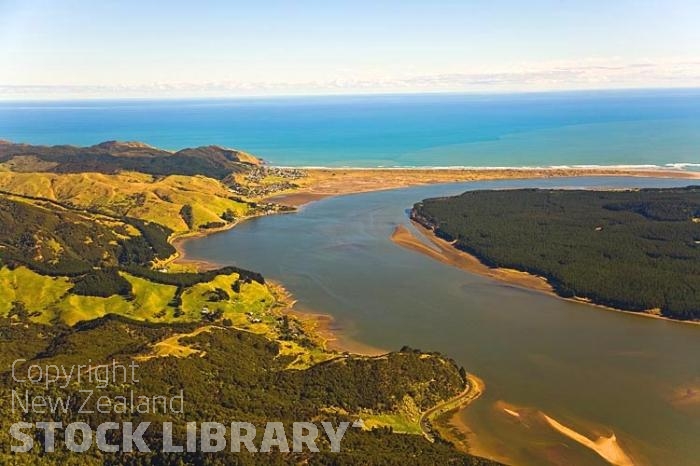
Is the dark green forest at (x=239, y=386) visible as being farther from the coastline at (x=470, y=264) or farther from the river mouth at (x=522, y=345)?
the coastline at (x=470, y=264)

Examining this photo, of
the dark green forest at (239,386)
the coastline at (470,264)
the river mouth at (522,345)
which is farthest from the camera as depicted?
the coastline at (470,264)

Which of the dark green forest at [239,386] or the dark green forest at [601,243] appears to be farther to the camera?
the dark green forest at [601,243]

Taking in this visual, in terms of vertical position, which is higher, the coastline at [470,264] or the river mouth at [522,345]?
the coastline at [470,264]

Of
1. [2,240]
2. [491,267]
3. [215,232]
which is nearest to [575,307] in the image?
[491,267]

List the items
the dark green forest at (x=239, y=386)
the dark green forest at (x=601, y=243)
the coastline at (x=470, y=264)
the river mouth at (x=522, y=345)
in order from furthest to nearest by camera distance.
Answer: the coastline at (x=470, y=264) → the dark green forest at (x=601, y=243) → the river mouth at (x=522, y=345) → the dark green forest at (x=239, y=386)

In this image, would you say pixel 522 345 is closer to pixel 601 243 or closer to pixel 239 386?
pixel 239 386


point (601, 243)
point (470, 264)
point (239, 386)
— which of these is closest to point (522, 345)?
point (239, 386)

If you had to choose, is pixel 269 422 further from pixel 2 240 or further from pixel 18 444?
pixel 2 240

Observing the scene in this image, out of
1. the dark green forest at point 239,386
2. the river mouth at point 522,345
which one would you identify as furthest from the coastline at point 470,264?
the dark green forest at point 239,386

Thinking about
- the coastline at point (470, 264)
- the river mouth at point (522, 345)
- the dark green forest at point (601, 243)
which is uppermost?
the dark green forest at point (601, 243)
